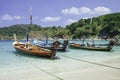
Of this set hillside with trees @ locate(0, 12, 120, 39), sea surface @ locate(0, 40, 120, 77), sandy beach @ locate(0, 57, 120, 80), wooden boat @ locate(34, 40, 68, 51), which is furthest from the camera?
hillside with trees @ locate(0, 12, 120, 39)

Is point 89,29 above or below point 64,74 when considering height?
above

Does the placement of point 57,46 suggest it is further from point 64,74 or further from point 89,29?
point 89,29

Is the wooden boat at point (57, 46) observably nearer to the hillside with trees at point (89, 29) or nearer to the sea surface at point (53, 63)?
the sea surface at point (53, 63)

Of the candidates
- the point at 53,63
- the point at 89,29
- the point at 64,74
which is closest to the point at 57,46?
the point at 53,63

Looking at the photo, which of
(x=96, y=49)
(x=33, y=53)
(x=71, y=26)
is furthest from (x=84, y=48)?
(x=71, y=26)

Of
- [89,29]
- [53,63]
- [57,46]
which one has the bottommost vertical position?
[53,63]

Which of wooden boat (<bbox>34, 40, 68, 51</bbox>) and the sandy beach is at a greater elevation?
wooden boat (<bbox>34, 40, 68, 51</bbox>)

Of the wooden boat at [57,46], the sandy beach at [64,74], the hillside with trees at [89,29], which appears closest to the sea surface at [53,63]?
the sandy beach at [64,74]

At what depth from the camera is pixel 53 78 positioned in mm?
12227

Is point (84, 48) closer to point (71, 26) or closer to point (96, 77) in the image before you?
point (96, 77)

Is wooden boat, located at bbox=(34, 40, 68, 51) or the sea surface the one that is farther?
wooden boat, located at bbox=(34, 40, 68, 51)

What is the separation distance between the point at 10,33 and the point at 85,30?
93.8 metres

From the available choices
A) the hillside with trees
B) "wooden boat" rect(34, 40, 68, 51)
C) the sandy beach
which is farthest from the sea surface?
the hillside with trees

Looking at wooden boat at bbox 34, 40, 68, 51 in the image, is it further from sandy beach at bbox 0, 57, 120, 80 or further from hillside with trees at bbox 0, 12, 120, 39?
hillside with trees at bbox 0, 12, 120, 39
